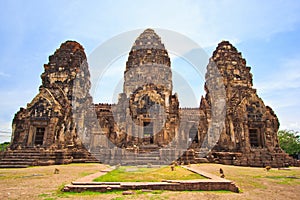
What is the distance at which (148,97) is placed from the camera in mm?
22984

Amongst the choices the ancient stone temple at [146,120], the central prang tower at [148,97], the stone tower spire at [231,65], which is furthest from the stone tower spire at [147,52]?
the stone tower spire at [231,65]

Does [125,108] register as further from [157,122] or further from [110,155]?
[110,155]

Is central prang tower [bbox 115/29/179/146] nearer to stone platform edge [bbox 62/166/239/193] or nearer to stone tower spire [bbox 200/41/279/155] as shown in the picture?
stone tower spire [bbox 200/41/279/155]

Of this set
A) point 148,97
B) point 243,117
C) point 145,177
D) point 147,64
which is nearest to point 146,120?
point 148,97

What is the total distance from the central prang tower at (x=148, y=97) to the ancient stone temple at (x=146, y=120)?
0.10 m

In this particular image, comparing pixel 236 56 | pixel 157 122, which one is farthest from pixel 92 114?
pixel 236 56

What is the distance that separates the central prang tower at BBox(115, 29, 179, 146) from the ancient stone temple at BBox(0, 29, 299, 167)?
0.10 meters

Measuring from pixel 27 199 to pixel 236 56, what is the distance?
26.0 m

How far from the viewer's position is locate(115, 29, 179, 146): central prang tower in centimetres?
2109

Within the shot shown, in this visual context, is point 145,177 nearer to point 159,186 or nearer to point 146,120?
point 159,186

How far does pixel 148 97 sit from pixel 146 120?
2725mm

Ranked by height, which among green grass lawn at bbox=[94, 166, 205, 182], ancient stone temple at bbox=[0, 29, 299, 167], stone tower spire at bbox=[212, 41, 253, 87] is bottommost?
green grass lawn at bbox=[94, 166, 205, 182]

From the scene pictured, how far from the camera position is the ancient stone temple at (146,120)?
17.9m

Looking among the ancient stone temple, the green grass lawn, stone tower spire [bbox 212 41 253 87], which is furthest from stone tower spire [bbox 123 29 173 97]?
the green grass lawn
